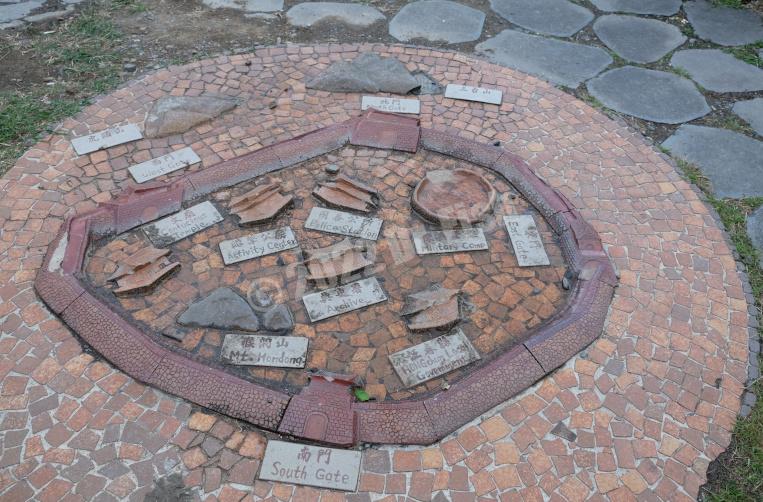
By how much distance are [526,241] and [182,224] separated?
296cm

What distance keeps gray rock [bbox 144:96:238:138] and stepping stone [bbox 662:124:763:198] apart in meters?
4.69

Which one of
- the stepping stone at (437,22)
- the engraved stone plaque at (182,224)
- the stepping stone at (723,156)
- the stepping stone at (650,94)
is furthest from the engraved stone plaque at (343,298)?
the stepping stone at (437,22)

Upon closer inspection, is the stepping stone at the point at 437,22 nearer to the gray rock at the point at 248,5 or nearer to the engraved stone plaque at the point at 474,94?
the engraved stone plaque at the point at 474,94

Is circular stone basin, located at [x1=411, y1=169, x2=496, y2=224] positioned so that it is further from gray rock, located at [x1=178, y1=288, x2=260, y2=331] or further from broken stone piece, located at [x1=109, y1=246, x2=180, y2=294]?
broken stone piece, located at [x1=109, y1=246, x2=180, y2=294]

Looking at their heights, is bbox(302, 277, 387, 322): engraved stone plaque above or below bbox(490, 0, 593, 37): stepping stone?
below

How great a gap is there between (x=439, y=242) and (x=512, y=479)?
199 cm

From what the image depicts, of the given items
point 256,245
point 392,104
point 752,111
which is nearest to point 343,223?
point 256,245

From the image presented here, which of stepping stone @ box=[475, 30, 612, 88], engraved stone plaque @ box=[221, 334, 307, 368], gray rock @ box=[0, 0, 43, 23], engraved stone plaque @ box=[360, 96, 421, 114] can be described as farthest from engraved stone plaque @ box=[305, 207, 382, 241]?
gray rock @ box=[0, 0, 43, 23]

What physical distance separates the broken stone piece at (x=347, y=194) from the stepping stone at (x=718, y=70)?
431cm

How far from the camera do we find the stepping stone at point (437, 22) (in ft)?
23.3

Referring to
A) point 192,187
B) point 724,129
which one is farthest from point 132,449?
point 724,129

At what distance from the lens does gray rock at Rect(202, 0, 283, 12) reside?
293 inches

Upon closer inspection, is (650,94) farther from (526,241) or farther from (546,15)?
(526,241)

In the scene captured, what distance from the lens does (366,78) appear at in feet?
20.6
